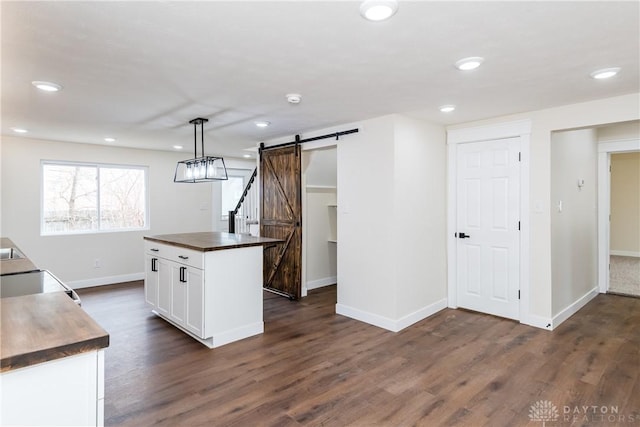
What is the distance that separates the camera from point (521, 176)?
3783mm

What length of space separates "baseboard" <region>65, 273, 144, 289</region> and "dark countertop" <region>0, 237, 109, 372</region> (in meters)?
4.75

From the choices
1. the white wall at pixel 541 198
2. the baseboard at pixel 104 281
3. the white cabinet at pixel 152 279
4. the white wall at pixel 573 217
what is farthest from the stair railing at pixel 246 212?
the white wall at pixel 573 217

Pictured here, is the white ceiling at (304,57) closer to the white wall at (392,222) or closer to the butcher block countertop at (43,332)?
the white wall at (392,222)

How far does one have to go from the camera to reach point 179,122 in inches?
158

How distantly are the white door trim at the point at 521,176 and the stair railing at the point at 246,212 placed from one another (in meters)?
2.90

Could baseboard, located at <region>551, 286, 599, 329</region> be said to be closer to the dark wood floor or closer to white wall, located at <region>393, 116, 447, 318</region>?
the dark wood floor

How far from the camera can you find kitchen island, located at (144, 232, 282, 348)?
325 cm

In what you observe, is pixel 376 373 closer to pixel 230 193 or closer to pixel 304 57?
pixel 304 57

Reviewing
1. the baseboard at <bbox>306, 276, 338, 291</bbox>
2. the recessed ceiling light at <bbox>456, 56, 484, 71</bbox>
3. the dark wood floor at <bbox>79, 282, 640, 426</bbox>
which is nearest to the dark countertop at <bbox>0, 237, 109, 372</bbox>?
the dark wood floor at <bbox>79, 282, 640, 426</bbox>

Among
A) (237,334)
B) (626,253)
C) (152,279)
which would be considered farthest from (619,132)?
(152,279)

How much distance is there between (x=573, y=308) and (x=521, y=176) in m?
1.71

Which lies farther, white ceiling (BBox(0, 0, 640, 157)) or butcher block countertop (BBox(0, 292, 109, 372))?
white ceiling (BBox(0, 0, 640, 157))

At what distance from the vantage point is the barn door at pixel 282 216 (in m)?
4.82

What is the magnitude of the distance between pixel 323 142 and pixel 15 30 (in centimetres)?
303
